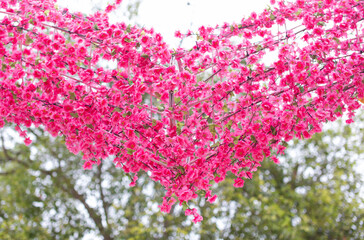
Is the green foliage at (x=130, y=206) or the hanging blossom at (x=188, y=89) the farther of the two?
the green foliage at (x=130, y=206)

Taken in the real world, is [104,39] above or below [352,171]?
below

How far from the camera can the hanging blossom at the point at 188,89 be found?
160 cm

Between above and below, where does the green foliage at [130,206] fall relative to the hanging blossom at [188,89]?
above

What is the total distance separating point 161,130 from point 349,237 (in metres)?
4.73

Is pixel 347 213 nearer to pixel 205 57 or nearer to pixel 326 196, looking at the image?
pixel 326 196

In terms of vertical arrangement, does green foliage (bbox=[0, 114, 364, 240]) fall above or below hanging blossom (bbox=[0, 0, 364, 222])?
above

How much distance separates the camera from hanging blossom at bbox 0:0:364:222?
1598 mm

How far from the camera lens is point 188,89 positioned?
163 centimetres

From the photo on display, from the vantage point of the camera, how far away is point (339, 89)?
155 cm

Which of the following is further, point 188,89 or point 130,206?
point 130,206

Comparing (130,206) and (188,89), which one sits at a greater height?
(130,206)

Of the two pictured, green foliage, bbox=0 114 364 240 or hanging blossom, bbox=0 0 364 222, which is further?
green foliage, bbox=0 114 364 240

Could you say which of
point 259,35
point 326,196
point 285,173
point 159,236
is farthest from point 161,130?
point 285,173

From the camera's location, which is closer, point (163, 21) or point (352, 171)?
point (163, 21)
